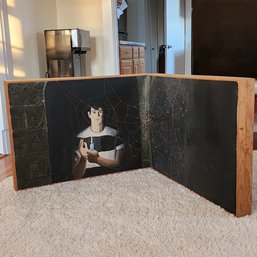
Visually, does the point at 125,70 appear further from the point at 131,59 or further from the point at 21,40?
the point at 21,40

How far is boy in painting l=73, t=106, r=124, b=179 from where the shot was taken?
1792 mm

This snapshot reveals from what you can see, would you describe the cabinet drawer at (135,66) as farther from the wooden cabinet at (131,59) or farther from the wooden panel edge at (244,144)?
the wooden panel edge at (244,144)

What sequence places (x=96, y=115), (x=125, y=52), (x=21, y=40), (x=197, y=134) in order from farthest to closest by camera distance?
(x=125, y=52) < (x=21, y=40) < (x=96, y=115) < (x=197, y=134)

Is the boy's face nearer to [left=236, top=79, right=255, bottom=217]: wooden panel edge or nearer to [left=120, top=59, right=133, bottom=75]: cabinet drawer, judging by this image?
[left=236, top=79, right=255, bottom=217]: wooden panel edge

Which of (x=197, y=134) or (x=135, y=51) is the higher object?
(x=135, y=51)

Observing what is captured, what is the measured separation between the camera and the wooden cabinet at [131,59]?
3.54 meters

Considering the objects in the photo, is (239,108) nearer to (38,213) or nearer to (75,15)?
(38,213)

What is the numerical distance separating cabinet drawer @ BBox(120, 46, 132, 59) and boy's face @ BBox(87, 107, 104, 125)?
5.98ft

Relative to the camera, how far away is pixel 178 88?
1.62 meters

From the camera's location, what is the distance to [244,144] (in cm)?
129

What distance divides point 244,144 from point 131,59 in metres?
2.61

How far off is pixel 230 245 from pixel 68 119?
1.00m

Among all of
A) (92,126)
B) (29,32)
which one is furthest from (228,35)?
(92,126)

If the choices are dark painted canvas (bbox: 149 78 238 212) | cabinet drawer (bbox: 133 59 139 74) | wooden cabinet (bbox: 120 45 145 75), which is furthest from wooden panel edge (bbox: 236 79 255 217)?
cabinet drawer (bbox: 133 59 139 74)
